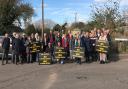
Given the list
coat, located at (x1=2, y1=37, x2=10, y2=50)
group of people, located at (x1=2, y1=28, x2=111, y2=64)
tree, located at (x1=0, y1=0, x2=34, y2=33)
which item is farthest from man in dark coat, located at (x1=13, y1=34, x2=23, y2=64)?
tree, located at (x1=0, y1=0, x2=34, y2=33)

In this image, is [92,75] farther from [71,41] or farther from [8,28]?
[8,28]

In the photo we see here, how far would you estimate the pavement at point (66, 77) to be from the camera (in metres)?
13.9

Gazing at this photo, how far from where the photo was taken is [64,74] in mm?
17234

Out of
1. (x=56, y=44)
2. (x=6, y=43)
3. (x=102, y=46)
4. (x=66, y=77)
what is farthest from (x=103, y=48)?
(x=66, y=77)

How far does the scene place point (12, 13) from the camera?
5631cm

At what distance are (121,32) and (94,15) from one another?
9.24 ft

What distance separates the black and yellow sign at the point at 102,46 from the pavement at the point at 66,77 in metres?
1.44

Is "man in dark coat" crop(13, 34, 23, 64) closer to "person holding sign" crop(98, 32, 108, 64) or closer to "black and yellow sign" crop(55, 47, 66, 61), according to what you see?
"black and yellow sign" crop(55, 47, 66, 61)

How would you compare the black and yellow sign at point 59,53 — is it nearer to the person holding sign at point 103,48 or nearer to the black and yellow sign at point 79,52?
the black and yellow sign at point 79,52

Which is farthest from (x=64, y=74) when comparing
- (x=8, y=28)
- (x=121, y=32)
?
(x=8, y=28)

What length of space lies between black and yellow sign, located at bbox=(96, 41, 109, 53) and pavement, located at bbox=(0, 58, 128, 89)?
1443 millimetres

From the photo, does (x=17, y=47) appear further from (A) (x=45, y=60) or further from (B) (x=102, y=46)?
(B) (x=102, y=46)

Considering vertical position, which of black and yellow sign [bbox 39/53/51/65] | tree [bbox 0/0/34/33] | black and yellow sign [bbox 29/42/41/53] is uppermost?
tree [bbox 0/0/34/33]

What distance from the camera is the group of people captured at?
2219 centimetres
